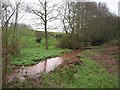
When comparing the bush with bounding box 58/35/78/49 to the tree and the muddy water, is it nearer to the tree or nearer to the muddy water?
the tree

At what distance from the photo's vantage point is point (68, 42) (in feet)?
43.6

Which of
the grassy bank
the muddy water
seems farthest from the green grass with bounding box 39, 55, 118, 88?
the muddy water

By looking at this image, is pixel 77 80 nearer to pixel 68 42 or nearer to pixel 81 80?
pixel 81 80

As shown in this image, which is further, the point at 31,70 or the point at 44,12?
the point at 44,12

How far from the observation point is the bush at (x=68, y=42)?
1298 centimetres

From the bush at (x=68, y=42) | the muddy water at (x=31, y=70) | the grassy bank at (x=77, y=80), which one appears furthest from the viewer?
the bush at (x=68, y=42)

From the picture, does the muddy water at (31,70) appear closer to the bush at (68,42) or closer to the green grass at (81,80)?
the green grass at (81,80)

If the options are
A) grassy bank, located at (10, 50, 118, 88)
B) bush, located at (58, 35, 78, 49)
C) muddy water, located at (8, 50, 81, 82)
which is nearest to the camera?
Result: muddy water, located at (8, 50, 81, 82)

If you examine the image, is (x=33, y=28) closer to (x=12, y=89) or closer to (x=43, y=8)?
(x=43, y=8)

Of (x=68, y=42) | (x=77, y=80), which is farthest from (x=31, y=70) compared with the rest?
(x=68, y=42)

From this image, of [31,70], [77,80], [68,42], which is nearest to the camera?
[77,80]

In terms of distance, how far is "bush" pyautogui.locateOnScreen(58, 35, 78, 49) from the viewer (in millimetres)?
12977

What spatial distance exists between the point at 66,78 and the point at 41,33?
11.2 m

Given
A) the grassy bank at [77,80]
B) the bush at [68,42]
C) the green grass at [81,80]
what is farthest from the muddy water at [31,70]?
the bush at [68,42]
